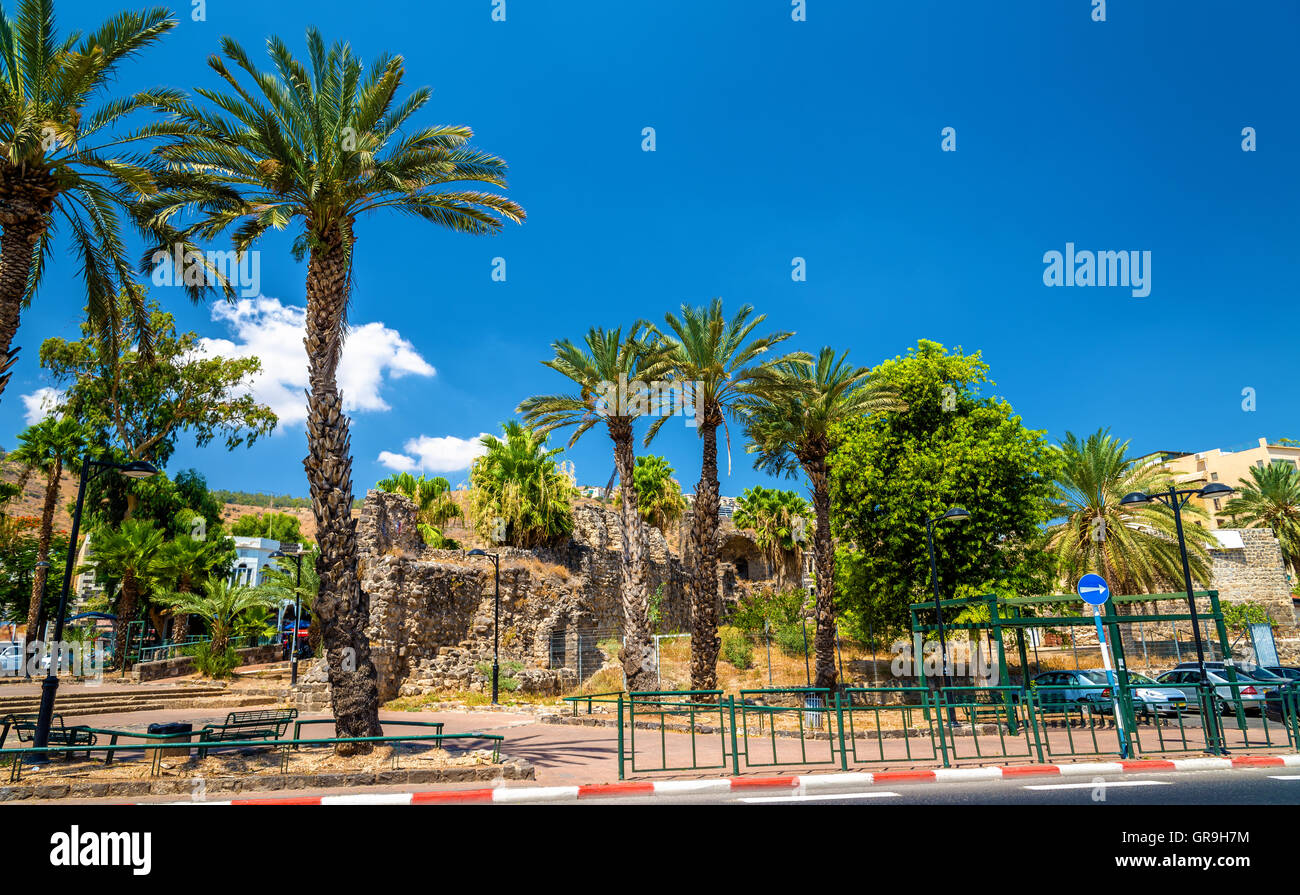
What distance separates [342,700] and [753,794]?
6465 mm

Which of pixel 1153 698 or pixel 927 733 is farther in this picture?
pixel 1153 698

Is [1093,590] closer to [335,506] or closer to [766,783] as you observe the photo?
[766,783]

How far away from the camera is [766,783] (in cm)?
973

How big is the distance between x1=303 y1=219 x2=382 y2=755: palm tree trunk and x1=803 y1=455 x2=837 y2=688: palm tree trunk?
14.0 metres

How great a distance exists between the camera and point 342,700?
11156mm

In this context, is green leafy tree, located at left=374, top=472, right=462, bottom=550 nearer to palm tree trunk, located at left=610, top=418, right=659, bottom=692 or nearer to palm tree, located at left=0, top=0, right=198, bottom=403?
palm tree trunk, located at left=610, top=418, right=659, bottom=692

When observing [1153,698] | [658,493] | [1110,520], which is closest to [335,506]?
[1153,698]

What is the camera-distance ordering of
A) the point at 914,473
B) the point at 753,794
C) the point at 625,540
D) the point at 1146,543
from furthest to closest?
the point at 1146,543 < the point at 914,473 < the point at 625,540 < the point at 753,794

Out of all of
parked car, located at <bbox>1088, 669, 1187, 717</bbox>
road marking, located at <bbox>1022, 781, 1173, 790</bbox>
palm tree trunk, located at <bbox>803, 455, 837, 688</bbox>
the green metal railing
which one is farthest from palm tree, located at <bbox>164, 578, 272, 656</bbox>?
parked car, located at <bbox>1088, 669, 1187, 717</bbox>

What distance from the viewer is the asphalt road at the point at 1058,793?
7859 millimetres

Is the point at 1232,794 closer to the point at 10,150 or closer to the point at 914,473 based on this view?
the point at 914,473

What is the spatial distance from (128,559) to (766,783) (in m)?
29.0

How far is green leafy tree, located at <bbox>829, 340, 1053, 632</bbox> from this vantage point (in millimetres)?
23672
